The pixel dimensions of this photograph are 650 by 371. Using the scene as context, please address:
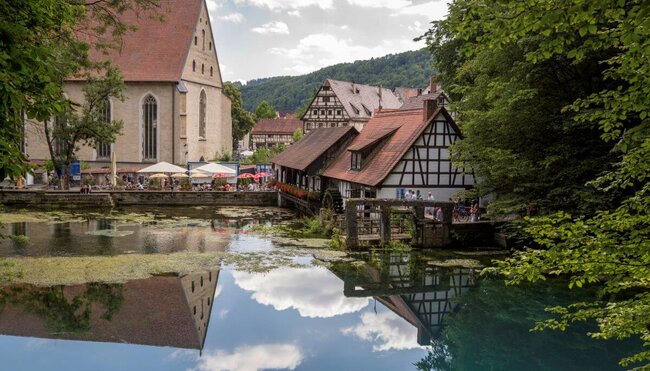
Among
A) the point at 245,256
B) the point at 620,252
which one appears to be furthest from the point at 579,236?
the point at 245,256

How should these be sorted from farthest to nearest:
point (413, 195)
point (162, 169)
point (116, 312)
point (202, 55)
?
point (202, 55)
point (162, 169)
point (413, 195)
point (116, 312)

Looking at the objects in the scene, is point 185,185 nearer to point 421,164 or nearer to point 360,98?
point 421,164

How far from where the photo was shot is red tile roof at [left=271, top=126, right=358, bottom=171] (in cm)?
3456

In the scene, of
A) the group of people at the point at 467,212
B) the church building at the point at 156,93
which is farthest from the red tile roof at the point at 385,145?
the church building at the point at 156,93

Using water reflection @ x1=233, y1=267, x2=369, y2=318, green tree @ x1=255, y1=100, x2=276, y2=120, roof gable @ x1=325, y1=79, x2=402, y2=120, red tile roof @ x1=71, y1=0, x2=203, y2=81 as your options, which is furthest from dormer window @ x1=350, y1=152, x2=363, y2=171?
green tree @ x1=255, y1=100, x2=276, y2=120

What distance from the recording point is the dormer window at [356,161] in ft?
97.1

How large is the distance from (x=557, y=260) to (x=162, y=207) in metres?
34.1

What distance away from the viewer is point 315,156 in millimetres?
34250

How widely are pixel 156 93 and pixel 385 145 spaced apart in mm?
26103

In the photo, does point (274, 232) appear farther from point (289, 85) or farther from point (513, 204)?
point (289, 85)

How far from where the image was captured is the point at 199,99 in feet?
168

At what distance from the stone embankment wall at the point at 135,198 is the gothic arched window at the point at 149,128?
417 inches

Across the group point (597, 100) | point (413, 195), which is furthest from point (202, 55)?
point (597, 100)

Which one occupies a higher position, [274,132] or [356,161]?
[274,132]
